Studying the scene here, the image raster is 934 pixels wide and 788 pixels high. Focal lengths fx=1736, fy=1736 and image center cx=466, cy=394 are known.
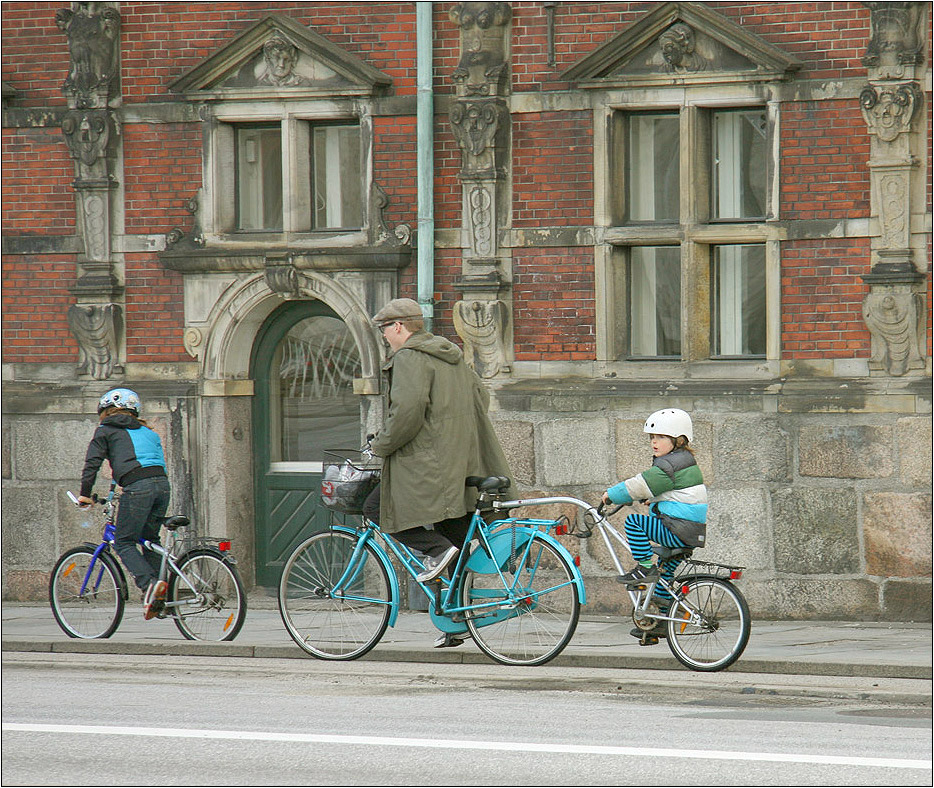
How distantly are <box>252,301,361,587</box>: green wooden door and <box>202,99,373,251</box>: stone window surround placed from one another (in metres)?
0.66

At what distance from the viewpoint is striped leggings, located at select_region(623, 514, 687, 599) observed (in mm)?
10469

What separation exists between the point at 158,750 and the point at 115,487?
196 inches

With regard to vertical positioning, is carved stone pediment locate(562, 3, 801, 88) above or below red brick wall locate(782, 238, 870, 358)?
above

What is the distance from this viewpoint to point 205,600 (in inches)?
466

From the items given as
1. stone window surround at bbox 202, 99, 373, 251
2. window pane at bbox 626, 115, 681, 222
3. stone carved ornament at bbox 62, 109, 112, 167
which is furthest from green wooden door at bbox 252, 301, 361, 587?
window pane at bbox 626, 115, 681, 222

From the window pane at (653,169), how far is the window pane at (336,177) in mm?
2295

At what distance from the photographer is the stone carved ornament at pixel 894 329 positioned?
12547 millimetres

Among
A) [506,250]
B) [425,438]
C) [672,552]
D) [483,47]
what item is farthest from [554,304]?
[672,552]

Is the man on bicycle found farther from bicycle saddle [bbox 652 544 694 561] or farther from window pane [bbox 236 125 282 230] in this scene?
window pane [bbox 236 125 282 230]

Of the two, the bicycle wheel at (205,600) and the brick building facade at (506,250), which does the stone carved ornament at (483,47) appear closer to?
the brick building facade at (506,250)

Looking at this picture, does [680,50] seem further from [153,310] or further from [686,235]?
[153,310]

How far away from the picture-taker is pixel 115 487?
494 inches

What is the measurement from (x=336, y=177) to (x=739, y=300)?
352 centimetres

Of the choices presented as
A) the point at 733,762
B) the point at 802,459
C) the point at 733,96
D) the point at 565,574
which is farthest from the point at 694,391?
the point at 733,762
